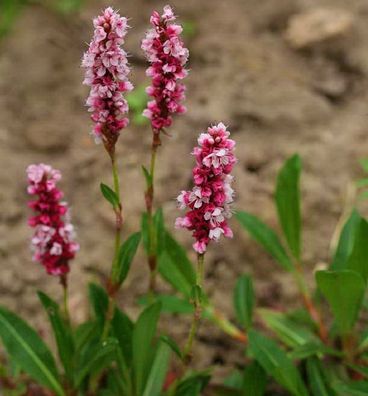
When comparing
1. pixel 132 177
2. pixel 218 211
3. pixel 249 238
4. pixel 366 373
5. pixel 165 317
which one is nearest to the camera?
pixel 218 211

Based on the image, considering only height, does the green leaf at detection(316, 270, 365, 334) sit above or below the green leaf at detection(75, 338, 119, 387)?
above

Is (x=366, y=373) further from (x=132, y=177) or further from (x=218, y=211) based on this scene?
(x=132, y=177)

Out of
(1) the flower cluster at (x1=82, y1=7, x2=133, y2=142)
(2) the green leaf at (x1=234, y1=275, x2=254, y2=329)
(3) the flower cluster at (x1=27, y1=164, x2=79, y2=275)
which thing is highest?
(1) the flower cluster at (x1=82, y1=7, x2=133, y2=142)

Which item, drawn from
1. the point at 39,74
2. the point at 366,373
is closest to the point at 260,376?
the point at 366,373

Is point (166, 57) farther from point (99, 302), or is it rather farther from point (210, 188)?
point (99, 302)

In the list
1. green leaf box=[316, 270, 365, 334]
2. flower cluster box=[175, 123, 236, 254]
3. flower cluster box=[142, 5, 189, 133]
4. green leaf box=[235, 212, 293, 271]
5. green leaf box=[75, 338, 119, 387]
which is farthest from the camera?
green leaf box=[235, 212, 293, 271]

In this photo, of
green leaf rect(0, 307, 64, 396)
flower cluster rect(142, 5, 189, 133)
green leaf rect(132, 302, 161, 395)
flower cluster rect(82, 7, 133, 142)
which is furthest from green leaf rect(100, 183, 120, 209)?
green leaf rect(0, 307, 64, 396)

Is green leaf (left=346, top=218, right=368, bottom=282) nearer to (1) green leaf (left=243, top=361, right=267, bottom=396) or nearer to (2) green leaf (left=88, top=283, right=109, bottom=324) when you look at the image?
(1) green leaf (left=243, top=361, right=267, bottom=396)
